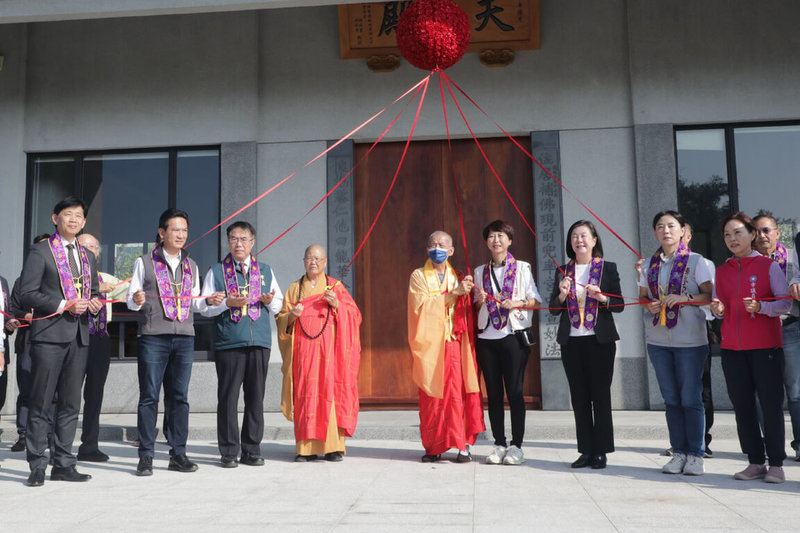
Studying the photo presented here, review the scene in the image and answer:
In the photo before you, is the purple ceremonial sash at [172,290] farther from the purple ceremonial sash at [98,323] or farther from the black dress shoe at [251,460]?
the black dress shoe at [251,460]

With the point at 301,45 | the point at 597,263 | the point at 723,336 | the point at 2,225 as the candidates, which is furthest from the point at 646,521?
the point at 2,225

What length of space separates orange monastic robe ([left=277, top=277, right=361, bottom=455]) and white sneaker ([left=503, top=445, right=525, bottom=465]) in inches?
40.1

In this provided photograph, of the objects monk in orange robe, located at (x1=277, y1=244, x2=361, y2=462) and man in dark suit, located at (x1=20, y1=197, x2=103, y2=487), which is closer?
man in dark suit, located at (x1=20, y1=197, x2=103, y2=487)

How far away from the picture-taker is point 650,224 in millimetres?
6738

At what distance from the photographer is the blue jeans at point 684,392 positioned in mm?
4129

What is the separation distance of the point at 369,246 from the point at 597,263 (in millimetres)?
3015

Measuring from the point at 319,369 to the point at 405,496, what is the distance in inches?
57.1

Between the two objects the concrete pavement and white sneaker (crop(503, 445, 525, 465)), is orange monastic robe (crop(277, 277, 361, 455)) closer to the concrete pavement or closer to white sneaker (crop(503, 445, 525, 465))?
the concrete pavement

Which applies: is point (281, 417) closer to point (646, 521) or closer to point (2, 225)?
point (2, 225)

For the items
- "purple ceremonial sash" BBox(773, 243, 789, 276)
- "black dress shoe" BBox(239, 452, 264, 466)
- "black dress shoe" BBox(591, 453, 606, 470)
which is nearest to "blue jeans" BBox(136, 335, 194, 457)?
"black dress shoe" BBox(239, 452, 264, 466)

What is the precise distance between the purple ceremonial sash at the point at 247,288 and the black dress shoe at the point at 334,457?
1028mm

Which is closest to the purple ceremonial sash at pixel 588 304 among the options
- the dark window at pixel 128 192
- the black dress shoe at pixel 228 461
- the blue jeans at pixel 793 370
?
the blue jeans at pixel 793 370

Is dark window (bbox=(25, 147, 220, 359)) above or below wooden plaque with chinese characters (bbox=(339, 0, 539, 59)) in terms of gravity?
below

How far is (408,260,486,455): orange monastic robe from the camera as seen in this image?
464 centimetres
